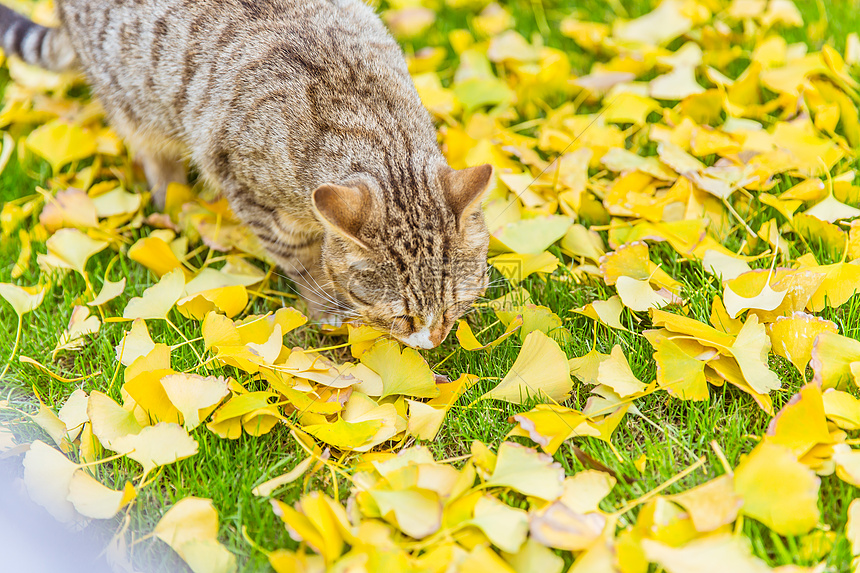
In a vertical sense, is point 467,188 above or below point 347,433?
above

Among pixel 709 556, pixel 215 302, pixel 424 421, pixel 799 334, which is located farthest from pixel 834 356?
pixel 215 302

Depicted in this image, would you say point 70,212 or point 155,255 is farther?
point 70,212

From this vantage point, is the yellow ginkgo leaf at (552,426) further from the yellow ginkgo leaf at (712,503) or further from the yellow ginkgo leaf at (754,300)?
the yellow ginkgo leaf at (754,300)

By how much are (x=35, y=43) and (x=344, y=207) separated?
2.10 metres

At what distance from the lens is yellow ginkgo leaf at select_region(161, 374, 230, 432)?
5.71 feet

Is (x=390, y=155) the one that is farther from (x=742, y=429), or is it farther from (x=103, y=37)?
(x=103, y=37)

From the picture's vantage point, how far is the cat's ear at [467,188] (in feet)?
5.99

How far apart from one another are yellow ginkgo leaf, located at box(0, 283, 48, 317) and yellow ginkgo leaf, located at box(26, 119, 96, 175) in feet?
2.52

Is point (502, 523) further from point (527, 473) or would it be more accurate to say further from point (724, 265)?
point (724, 265)

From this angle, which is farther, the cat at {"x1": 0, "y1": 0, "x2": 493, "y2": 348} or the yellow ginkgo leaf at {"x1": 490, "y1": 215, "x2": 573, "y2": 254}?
the yellow ginkgo leaf at {"x1": 490, "y1": 215, "x2": 573, "y2": 254}

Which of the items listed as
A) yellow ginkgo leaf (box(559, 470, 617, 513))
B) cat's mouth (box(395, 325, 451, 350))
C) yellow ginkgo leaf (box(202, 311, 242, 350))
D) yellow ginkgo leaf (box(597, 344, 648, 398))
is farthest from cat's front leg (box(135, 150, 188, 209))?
yellow ginkgo leaf (box(559, 470, 617, 513))

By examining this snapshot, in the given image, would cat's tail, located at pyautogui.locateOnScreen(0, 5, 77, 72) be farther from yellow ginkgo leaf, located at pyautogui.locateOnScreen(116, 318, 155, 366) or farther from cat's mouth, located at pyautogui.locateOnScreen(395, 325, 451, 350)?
cat's mouth, located at pyautogui.locateOnScreen(395, 325, 451, 350)

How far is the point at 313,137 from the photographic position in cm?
204

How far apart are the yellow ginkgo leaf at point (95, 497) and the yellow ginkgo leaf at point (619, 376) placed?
3.96 feet
